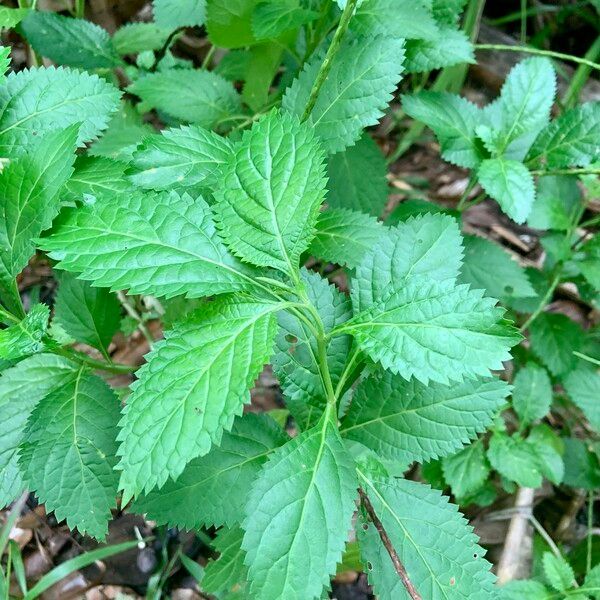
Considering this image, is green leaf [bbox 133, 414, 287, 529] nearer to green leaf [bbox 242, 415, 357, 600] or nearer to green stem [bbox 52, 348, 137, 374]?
green leaf [bbox 242, 415, 357, 600]

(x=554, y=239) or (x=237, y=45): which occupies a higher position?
(x=237, y=45)

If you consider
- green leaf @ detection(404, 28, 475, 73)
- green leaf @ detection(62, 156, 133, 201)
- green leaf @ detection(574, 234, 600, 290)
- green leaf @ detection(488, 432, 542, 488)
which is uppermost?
green leaf @ detection(404, 28, 475, 73)

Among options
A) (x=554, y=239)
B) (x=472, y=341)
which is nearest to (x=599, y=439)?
(x=554, y=239)

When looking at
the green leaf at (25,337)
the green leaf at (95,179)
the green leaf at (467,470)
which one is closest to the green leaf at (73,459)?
the green leaf at (25,337)

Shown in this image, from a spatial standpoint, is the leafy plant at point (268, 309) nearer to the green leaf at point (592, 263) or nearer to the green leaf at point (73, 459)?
the green leaf at point (73, 459)

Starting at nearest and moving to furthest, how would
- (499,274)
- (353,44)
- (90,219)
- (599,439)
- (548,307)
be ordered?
(90,219) → (353,44) → (499,274) → (599,439) → (548,307)

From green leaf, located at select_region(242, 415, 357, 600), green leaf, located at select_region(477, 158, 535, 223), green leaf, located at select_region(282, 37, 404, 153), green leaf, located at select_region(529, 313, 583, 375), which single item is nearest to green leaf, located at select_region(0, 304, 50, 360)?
green leaf, located at select_region(242, 415, 357, 600)

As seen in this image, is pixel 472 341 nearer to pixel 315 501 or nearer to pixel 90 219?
pixel 315 501
